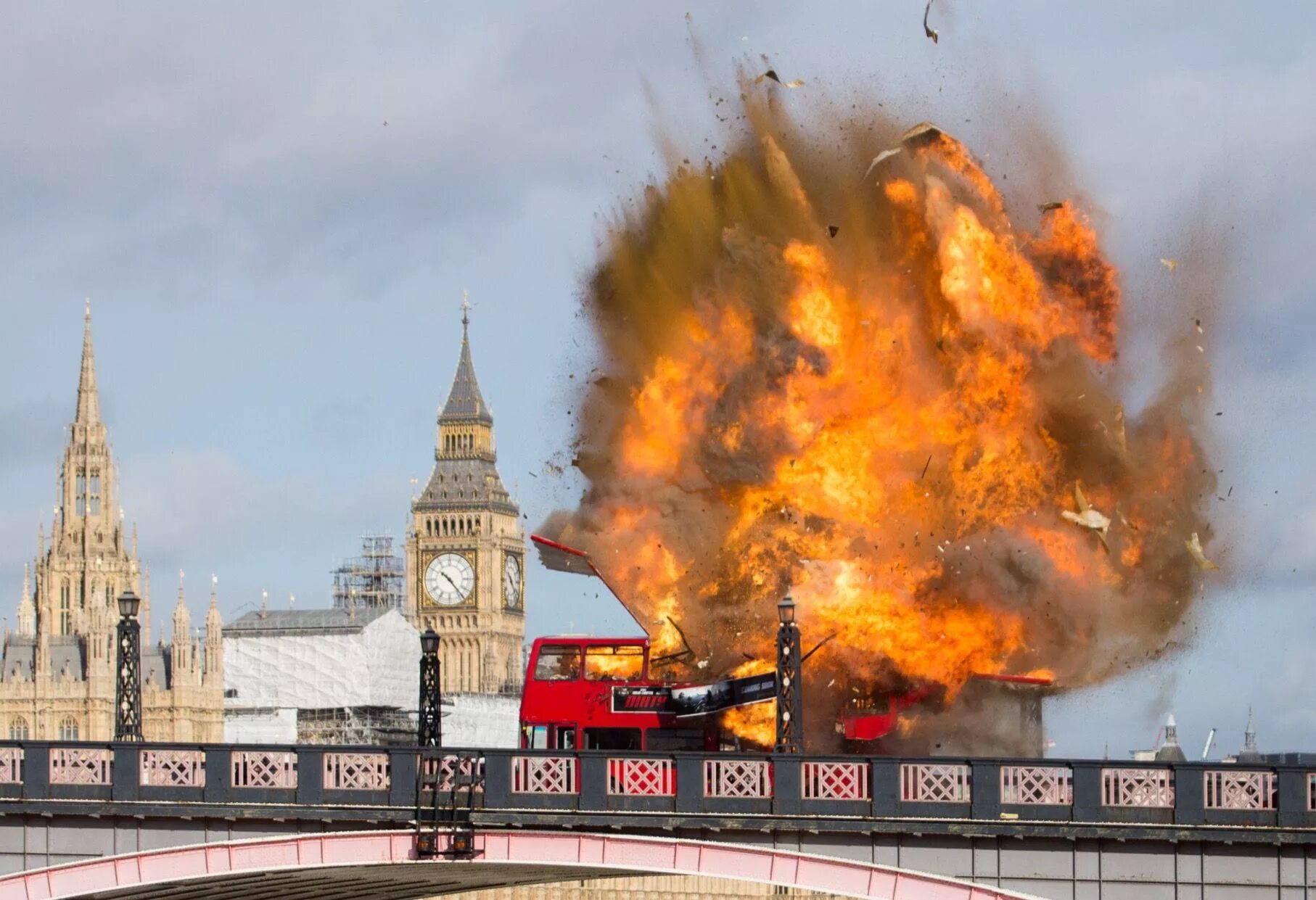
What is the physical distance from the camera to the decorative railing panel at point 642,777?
40.4 m

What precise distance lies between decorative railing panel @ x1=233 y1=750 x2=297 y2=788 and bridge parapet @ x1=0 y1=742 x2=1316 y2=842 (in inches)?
1.1

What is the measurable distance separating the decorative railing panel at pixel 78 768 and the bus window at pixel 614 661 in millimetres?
13956

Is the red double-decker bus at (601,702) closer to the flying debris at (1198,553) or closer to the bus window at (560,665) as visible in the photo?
the bus window at (560,665)

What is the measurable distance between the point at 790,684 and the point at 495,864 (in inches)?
246

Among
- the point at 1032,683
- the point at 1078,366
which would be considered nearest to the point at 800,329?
the point at 1078,366

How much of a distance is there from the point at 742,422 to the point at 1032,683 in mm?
8709

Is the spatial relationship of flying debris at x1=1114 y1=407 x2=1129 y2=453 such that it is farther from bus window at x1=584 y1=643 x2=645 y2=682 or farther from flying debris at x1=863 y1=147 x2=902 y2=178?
bus window at x1=584 y1=643 x2=645 y2=682

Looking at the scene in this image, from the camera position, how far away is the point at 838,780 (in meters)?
39.6

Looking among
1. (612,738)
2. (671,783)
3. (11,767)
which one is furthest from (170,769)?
(612,738)

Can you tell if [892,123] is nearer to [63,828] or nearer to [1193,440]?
[1193,440]

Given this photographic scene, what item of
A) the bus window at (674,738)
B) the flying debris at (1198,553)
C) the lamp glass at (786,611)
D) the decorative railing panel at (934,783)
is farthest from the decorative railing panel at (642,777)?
the flying debris at (1198,553)

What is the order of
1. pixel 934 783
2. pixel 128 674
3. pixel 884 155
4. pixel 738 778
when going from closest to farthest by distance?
pixel 934 783 < pixel 738 778 < pixel 128 674 < pixel 884 155

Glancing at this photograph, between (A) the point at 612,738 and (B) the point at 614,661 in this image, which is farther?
(B) the point at 614,661

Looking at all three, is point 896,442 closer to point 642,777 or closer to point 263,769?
point 642,777
